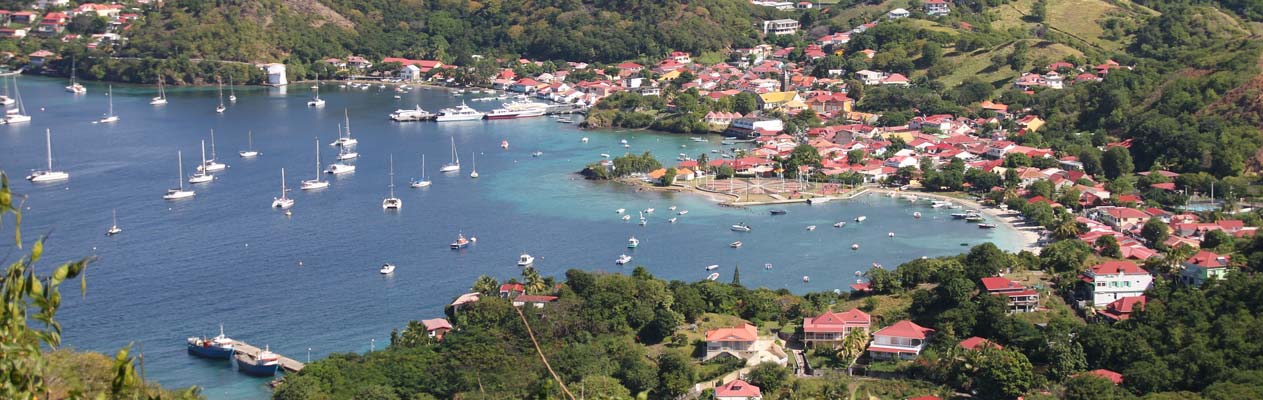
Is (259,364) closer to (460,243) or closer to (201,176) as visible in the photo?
(460,243)

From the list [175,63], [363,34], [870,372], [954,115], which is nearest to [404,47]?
[363,34]

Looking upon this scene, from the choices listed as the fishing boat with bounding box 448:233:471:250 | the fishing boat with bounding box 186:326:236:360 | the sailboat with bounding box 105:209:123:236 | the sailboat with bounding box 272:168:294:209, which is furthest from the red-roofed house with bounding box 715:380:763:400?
the sailboat with bounding box 272:168:294:209

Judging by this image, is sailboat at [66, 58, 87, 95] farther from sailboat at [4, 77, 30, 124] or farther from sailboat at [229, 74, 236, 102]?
sailboat at [229, 74, 236, 102]

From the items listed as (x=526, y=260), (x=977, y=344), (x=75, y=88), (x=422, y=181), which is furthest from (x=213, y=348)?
(x=75, y=88)

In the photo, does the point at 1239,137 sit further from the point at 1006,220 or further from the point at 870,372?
Answer: the point at 870,372

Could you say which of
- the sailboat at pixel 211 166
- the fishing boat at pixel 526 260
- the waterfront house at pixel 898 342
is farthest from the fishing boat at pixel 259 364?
the sailboat at pixel 211 166

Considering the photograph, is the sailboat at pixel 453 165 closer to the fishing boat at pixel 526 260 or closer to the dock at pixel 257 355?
the fishing boat at pixel 526 260
